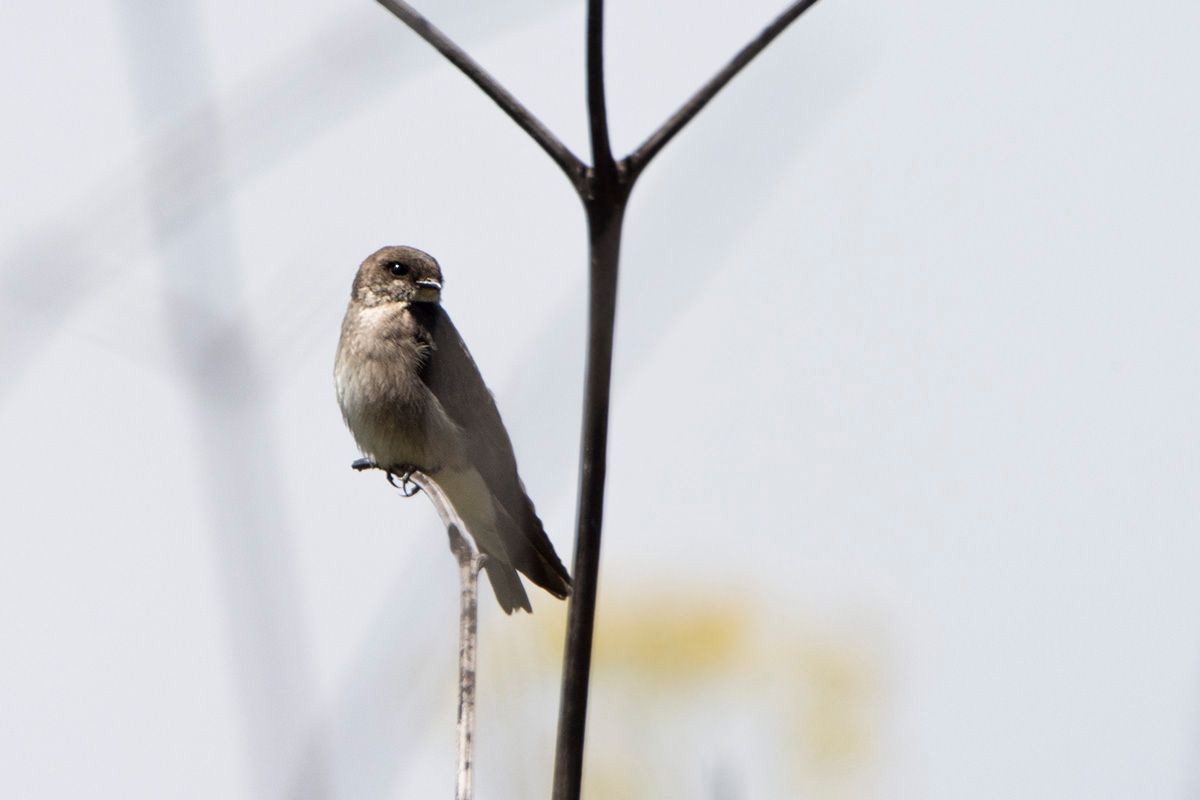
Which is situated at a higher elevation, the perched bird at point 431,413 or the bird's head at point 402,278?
the bird's head at point 402,278

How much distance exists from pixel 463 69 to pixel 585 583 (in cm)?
75

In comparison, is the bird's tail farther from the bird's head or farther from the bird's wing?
the bird's head

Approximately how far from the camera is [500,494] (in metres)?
7.00

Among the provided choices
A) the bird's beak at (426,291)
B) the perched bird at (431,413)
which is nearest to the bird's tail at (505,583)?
the perched bird at (431,413)

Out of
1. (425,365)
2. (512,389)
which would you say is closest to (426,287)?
(425,365)

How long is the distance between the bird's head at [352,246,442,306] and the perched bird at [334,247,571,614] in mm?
18

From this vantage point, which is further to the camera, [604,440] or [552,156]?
[552,156]

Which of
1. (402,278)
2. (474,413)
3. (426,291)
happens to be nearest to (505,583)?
(474,413)

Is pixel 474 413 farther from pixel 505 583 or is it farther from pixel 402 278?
pixel 505 583

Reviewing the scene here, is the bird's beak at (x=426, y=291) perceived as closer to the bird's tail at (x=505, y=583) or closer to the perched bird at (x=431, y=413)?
the perched bird at (x=431, y=413)

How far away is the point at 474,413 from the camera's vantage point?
7.37 meters

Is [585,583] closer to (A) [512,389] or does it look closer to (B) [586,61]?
(A) [512,389]

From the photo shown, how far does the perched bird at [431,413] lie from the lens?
7.05 metres

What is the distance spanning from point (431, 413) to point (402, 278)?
109 centimetres
